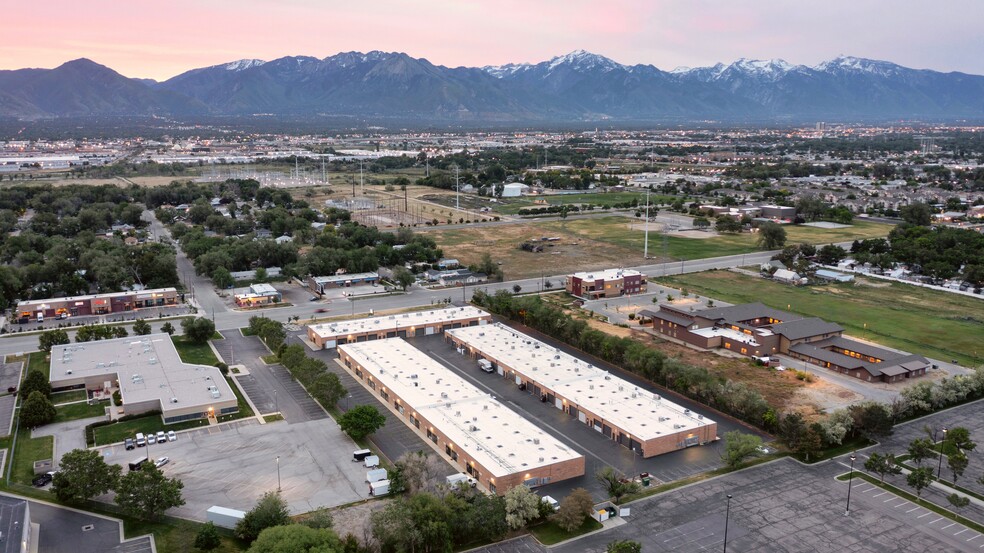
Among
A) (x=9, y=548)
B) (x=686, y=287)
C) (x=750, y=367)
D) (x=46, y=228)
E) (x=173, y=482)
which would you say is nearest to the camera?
(x=9, y=548)

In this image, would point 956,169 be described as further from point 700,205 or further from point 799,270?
point 799,270

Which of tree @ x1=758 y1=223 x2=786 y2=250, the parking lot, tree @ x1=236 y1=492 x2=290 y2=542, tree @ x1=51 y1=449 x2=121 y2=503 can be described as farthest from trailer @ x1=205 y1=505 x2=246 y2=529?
tree @ x1=758 y1=223 x2=786 y2=250

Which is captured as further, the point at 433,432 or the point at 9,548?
the point at 433,432

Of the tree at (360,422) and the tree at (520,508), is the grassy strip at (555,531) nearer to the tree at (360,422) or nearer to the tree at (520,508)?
the tree at (520,508)

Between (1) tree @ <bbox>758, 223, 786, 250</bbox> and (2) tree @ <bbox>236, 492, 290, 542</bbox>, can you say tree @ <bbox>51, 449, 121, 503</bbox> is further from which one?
(1) tree @ <bbox>758, 223, 786, 250</bbox>

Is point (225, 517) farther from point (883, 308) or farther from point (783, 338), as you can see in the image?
point (883, 308)

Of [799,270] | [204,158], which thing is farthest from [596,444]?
[204,158]

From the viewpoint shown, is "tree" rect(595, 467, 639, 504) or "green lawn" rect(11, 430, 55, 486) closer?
"tree" rect(595, 467, 639, 504)
